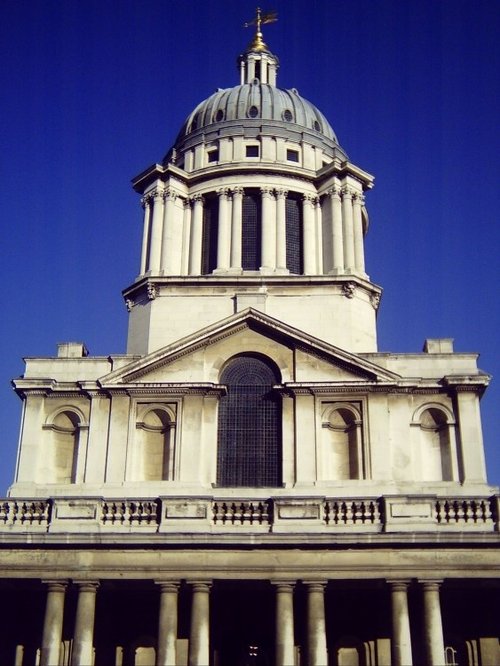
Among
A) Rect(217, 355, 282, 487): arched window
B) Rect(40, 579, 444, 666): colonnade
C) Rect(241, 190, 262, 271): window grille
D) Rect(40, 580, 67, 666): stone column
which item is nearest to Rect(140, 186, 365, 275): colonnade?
Rect(241, 190, 262, 271): window grille

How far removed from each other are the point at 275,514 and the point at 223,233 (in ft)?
51.5

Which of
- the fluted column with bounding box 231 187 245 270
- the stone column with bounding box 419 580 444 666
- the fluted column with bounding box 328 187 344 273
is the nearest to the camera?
the stone column with bounding box 419 580 444 666

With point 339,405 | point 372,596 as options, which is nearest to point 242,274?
point 339,405

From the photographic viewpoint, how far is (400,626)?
945 inches

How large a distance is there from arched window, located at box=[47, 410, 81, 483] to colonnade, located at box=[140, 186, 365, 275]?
7.69 m

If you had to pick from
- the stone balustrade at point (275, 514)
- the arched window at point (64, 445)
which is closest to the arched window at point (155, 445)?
the arched window at point (64, 445)

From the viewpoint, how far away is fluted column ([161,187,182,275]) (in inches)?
1479

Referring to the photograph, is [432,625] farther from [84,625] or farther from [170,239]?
[170,239]

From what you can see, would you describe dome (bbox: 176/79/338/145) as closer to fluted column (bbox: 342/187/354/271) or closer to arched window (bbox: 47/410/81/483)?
fluted column (bbox: 342/187/354/271)

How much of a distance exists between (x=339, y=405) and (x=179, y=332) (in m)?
7.45

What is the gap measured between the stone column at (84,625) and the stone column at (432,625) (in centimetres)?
856

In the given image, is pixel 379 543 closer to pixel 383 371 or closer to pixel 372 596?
pixel 372 596

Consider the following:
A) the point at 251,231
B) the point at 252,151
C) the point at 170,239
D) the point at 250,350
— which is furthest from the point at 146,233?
the point at 250,350

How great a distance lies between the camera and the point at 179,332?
116 feet
